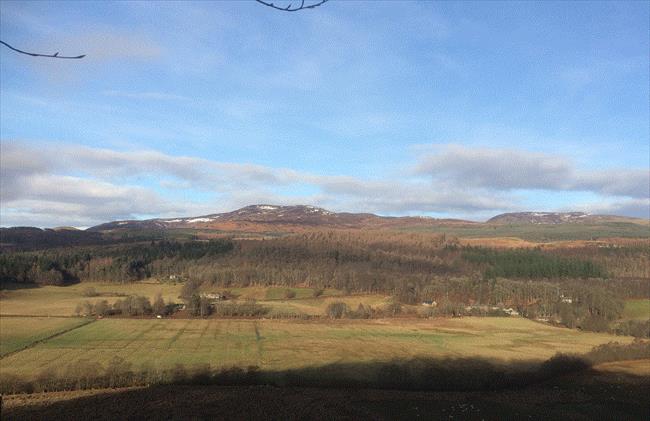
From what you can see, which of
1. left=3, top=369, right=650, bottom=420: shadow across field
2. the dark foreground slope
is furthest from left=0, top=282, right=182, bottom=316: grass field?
left=3, top=369, right=650, bottom=420: shadow across field

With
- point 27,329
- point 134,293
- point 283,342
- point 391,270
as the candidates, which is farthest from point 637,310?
point 27,329

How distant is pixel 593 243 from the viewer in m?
168

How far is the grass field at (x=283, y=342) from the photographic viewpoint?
4912 cm

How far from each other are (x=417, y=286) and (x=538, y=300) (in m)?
26.2

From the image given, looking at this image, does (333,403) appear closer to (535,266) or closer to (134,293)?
(134,293)

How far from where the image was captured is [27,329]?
6356cm

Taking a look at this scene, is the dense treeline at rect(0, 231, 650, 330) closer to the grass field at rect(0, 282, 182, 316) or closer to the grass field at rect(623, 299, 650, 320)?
the grass field at rect(623, 299, 650, 320)

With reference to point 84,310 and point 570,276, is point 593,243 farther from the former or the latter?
point 84,310

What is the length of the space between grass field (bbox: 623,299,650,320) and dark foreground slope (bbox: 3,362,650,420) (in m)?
45.1

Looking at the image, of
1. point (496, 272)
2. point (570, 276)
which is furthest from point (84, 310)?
point (570, 276)

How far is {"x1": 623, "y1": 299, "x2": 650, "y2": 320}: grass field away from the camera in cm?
8144

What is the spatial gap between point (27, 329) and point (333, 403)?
4705 cm

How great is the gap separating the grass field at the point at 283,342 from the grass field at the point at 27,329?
6.53 ft

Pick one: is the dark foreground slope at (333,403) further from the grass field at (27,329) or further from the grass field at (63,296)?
the grass field at (63,296)
